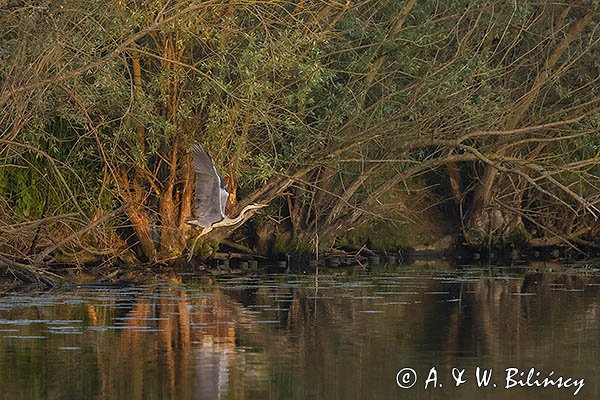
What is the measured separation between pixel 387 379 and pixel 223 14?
9107 millimetres

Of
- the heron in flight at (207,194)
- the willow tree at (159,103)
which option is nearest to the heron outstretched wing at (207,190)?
the heron in flight at (207,194)

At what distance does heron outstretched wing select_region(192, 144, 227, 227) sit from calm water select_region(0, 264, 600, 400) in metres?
0.95

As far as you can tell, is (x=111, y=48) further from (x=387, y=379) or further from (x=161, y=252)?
(x=387, y=379)

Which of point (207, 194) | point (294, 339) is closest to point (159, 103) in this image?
point (207, 194)

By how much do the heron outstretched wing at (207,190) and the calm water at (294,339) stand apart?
0.95 m

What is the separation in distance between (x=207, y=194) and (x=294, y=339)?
18.5 ft

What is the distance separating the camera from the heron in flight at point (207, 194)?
18.1 m

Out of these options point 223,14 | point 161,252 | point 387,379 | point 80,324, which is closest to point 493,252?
point 161,252

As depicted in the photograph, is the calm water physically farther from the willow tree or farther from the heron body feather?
the willow tree

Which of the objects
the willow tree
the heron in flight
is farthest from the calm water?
the willow tree

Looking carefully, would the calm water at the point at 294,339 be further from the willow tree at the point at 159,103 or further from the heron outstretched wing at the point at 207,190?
the willow tree at the point at 159,103

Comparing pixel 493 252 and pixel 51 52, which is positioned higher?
pixel 51 52

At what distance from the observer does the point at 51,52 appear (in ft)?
52.3

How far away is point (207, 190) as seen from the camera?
734 inches
